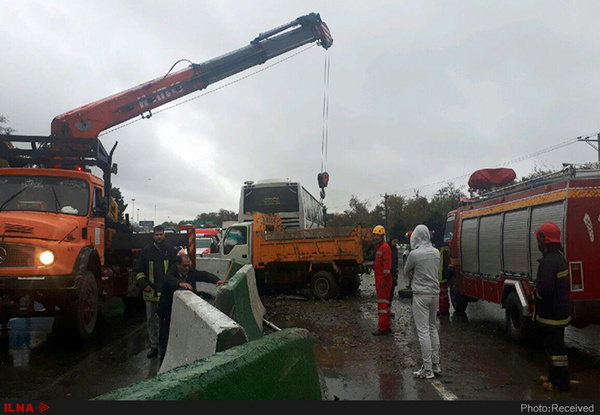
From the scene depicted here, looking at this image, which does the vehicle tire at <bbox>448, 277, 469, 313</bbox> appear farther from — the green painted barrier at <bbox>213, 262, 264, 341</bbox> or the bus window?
the bus window

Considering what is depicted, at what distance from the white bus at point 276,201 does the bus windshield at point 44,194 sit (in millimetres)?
9179

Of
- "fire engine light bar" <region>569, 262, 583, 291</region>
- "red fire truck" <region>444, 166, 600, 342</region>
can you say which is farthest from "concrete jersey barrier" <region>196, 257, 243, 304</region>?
"fire engine light bar" <region>569, 262, 583, 291</region>

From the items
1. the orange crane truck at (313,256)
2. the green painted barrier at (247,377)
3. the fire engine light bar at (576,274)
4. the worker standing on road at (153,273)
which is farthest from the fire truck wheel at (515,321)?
the orange crane truck at (313,256)

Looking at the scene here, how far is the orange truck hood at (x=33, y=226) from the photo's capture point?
23.8 ft

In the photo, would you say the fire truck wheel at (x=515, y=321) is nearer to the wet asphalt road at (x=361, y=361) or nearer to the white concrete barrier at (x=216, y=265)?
the wet asphalt road at (x=361, y=361)

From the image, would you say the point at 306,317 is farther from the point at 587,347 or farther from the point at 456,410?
the point at 456,410

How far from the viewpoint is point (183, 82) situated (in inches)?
518

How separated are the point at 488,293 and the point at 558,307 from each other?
3803mm

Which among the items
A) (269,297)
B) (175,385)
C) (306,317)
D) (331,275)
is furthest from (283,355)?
(269,297)

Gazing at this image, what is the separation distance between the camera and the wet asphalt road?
5.51 meters

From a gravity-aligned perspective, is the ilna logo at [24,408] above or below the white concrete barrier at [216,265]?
below

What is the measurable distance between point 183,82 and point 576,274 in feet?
34.7

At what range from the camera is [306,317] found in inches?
430

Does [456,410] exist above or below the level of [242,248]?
below
